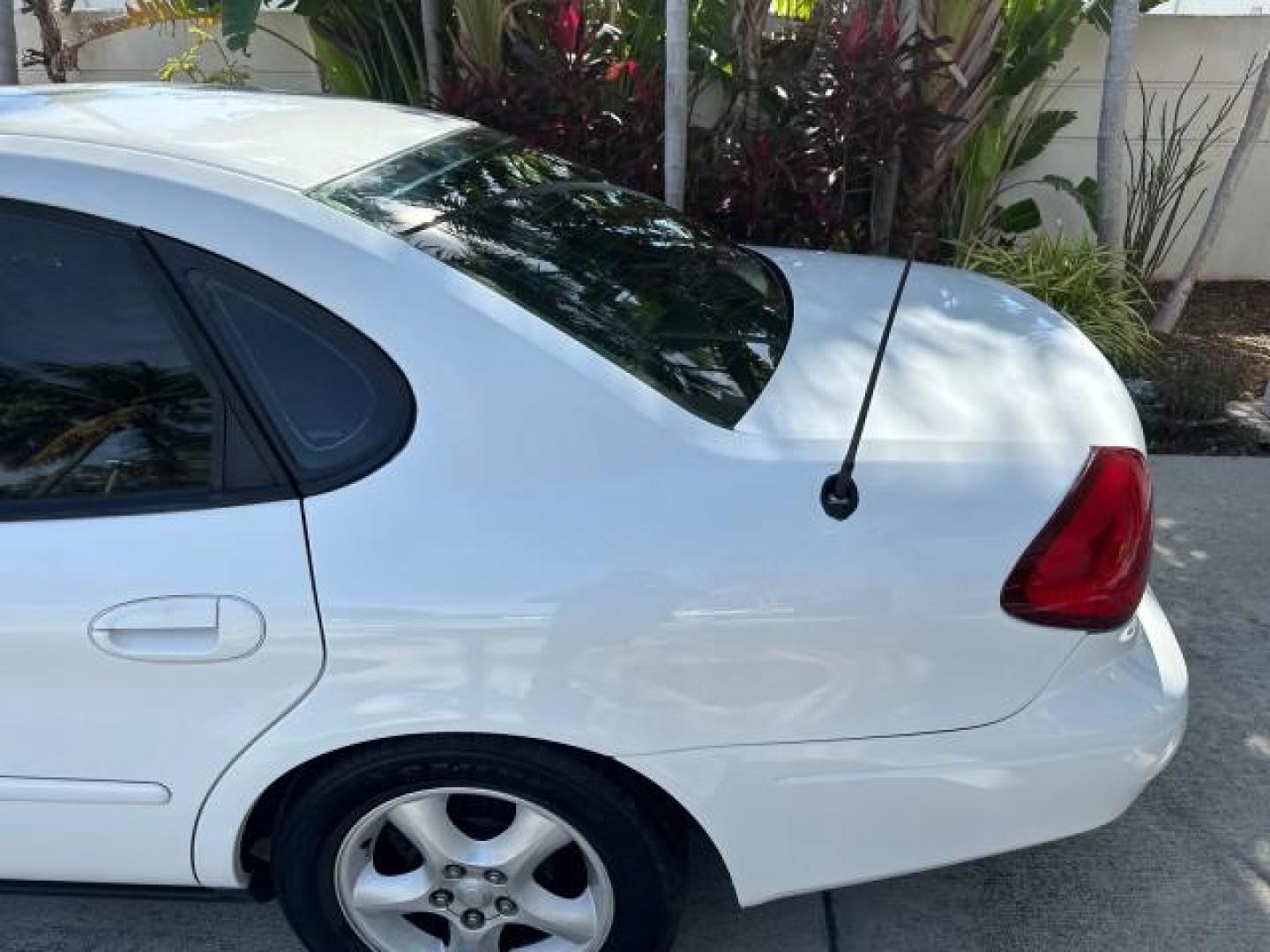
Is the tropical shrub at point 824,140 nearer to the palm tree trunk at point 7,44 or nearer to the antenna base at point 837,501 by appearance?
the palm tree trunk at point 7,44

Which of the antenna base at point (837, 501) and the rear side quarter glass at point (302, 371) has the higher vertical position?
the rear side quarter glass at point (302, 371)

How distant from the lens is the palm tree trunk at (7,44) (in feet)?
18.9

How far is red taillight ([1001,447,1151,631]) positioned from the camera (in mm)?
2094

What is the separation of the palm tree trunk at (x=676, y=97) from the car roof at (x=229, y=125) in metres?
2.67

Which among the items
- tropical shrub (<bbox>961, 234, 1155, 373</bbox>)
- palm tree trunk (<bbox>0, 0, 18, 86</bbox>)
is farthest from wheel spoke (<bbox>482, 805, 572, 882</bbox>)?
palm tree trunk (<bbox>0, 0, 18, 86</bbox>)

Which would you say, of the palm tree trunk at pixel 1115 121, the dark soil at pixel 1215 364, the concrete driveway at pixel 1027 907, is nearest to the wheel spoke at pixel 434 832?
the concrete driveway at pixel 1027 907

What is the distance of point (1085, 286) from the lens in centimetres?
620

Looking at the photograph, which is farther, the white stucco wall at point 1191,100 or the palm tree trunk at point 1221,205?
the white stucco wall at point 1191,100

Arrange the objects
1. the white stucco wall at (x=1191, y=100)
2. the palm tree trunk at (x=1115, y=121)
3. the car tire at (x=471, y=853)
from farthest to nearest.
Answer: the white stucco wall at (x=1191, y=100), the palm tree trunk at (x=1115, y=121), the car tire at (x=471, y=853)

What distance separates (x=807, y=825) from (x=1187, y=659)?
2031 millimetres

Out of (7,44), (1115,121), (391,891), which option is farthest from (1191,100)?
(391,891)

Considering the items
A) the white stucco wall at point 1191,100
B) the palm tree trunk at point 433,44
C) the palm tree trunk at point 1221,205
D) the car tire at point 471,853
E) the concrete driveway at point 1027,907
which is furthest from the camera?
the white stucco wall at point 1191,100

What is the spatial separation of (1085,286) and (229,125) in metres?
4.84

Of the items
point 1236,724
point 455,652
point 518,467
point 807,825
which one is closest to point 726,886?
point 807,825
